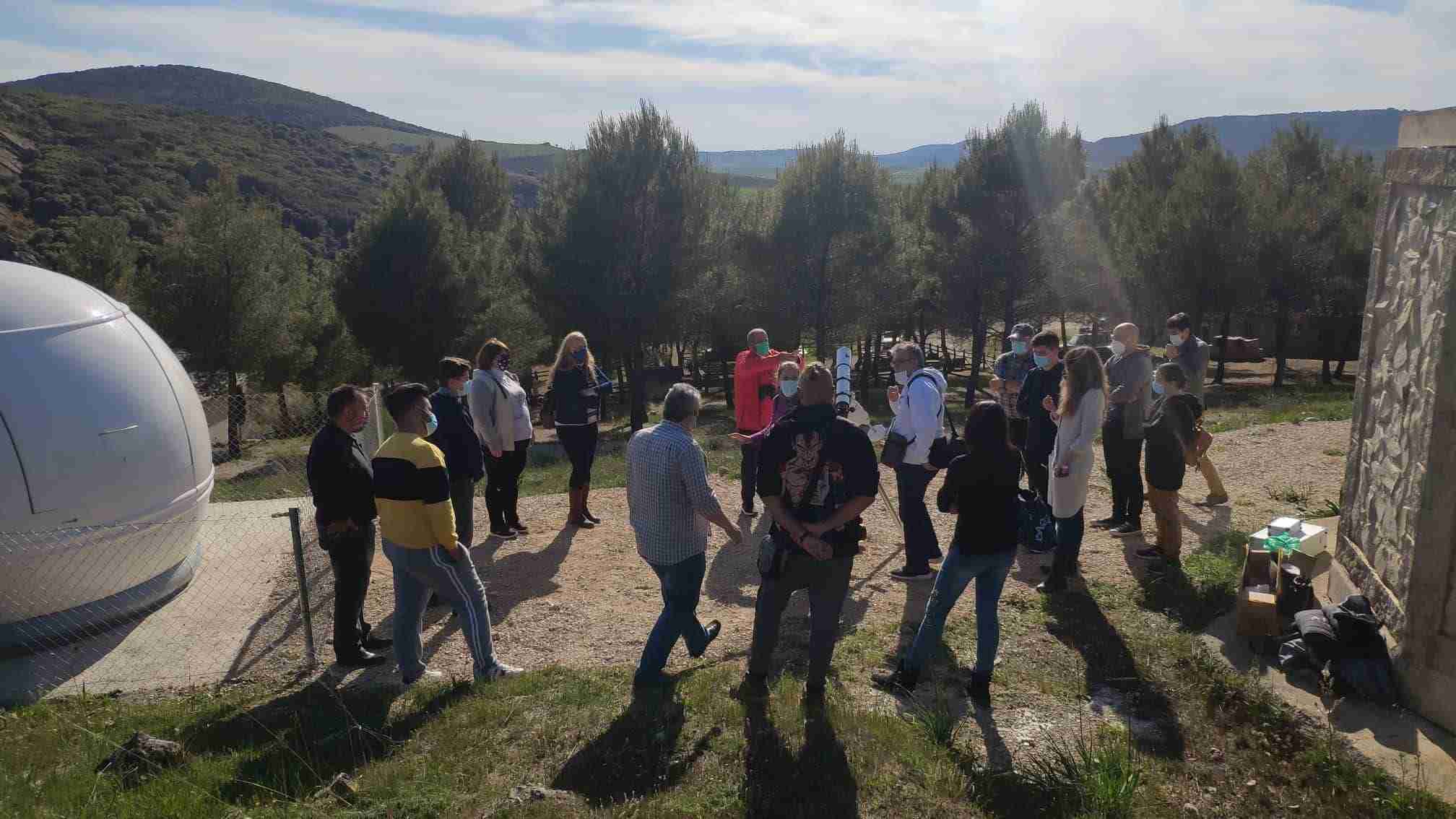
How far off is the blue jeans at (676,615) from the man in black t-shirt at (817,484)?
2.11 ft

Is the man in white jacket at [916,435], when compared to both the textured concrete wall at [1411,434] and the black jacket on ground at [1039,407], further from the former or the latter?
the textured concrete wall at [1411,434]

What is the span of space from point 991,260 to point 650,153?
1068 cm

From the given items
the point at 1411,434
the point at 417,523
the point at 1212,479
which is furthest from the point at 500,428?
the point at 1212,479

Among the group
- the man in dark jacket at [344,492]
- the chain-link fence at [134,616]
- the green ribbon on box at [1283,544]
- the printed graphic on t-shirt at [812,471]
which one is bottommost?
the chain-link fence at [134,616]

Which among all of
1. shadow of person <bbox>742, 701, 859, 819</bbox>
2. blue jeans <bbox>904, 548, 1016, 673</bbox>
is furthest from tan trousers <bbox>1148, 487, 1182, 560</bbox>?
shadow of person <bbox>742, 701, 859, 819</bbox>

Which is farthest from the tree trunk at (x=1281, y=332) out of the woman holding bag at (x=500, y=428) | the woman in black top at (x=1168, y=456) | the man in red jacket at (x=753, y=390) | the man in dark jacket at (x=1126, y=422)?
the woman holding bag at (x=500, y=428)

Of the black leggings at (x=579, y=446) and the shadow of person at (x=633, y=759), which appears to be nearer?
the shadow of person at (x=633, y=759)

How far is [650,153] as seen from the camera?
21.9 meters

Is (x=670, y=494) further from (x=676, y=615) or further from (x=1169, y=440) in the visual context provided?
(x=1169, y=440)

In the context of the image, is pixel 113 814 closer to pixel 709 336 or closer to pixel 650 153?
pixel 650 153

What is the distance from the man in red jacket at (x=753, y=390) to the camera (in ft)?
27.9

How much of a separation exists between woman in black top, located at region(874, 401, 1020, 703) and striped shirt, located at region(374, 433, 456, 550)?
103 inches

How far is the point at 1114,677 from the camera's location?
530 centimetres

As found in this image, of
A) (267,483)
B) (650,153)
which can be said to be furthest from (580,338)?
(650,153)
